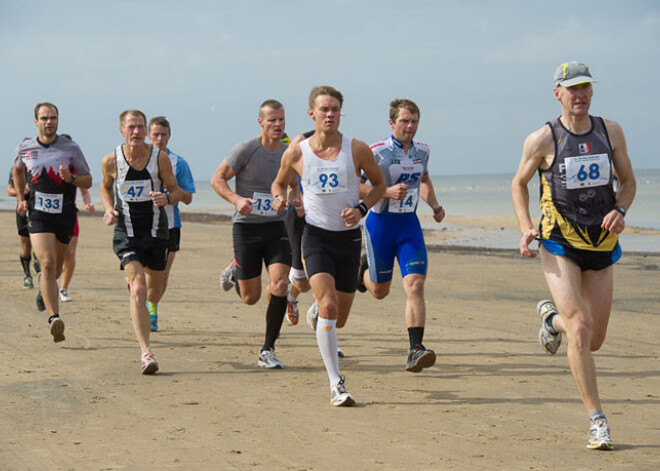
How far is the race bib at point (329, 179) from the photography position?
23.1 feet

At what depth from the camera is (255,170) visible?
28.0 feet

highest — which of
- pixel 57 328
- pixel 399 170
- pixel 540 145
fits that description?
pixel 540 145

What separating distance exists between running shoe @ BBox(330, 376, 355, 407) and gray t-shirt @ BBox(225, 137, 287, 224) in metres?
2.30

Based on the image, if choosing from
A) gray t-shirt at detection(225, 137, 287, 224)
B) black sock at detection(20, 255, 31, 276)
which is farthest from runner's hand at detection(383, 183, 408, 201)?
black sock at detection(20, 255, 31, 276)

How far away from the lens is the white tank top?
7062 mm

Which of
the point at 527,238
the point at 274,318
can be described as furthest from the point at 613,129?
the point at 274,318

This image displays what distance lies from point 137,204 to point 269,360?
1.85 metres

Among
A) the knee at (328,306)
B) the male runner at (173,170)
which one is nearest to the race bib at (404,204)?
the knee at (328,306)

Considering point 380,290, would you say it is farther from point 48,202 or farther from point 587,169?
point 48,202

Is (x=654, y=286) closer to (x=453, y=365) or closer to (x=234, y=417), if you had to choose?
(x=453, y=365)

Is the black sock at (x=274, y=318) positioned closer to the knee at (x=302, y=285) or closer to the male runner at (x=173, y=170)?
the knee at (x=302, y=285)

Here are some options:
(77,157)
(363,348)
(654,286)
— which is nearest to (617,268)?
(654,286)

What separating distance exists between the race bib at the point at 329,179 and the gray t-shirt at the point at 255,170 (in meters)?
1.51

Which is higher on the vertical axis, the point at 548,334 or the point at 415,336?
the point at 548,334
